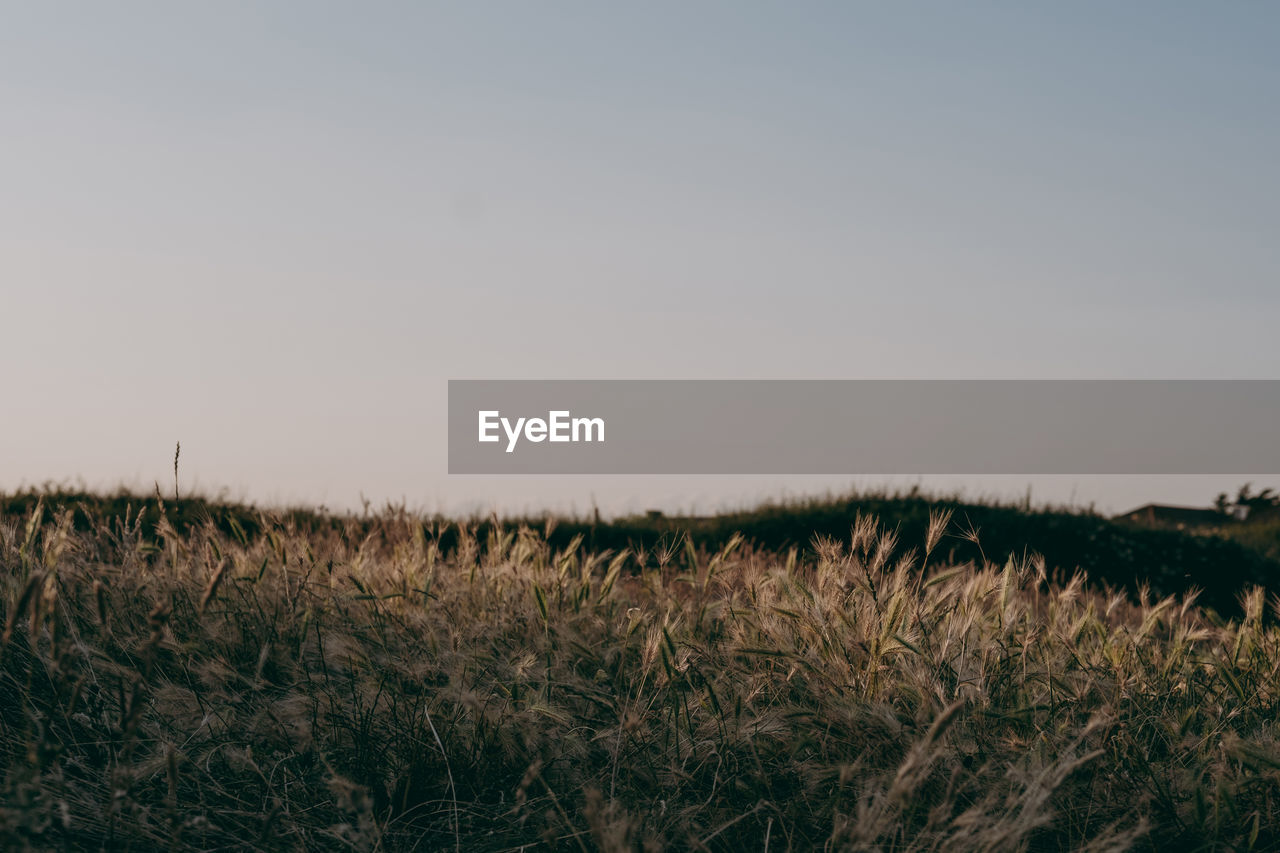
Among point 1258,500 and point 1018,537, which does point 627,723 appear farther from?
point 1258,500

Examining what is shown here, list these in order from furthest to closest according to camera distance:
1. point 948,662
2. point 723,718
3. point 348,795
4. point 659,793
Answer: point 948,662 → point 723,718 → point 659,793 → point 348,795

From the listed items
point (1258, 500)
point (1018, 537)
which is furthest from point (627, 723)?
point (1258, 500)

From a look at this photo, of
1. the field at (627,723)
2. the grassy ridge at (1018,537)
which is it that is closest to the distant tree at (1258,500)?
the grassy ridge at (1018,537)

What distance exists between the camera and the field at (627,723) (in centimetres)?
255

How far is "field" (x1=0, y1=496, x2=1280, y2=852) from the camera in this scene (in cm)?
255

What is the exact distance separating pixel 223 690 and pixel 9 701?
2.94 ft

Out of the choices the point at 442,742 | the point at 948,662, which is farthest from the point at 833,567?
the point at 442,742

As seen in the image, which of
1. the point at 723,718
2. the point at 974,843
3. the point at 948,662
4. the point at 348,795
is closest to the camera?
the point at 348,795

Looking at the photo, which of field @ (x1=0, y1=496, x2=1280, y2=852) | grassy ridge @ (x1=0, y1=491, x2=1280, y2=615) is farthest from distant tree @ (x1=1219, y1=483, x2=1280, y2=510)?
field @ (x1=0, y1=496, x2=1280, y2=852)

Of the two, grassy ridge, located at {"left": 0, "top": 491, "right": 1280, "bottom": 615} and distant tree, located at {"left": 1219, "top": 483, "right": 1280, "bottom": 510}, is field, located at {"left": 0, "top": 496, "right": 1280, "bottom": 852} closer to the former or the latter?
grassy ridge, located at {"left": 0, "top": 491, "right": 1280, "bottom": 615}

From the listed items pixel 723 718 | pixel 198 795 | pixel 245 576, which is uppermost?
pixel 245 576

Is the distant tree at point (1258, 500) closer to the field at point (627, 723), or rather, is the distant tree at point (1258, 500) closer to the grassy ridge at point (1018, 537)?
the grassy ridge at point (1018, 537)

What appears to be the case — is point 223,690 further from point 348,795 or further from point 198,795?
point 348,795

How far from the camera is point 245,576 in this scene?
4238mm
